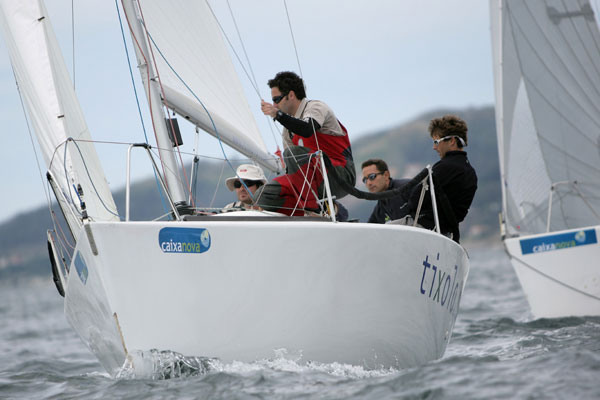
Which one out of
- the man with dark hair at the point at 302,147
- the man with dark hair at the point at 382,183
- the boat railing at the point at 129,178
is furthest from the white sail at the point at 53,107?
the man with dark hair at the point at 382,183

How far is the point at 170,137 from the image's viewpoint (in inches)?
203

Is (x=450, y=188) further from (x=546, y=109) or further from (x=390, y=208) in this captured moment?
(x=546, y=109)

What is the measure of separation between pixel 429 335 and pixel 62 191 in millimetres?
2350

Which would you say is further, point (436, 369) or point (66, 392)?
point (66, 392)

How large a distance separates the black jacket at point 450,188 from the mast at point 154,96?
1.53 m

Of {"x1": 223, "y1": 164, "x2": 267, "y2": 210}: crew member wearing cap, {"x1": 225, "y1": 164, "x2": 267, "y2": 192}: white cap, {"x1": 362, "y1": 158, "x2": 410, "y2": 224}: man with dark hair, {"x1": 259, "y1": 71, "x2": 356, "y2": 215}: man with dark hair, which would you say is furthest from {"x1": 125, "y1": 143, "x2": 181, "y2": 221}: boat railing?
{"x1": 362, "y1": 158, "x2": 410, "y2": 224}: man with dark hair

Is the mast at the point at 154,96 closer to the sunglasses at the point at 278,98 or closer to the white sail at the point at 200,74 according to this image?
the white sail at the point at 200,74

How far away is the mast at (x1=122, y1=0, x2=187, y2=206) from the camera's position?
469cm

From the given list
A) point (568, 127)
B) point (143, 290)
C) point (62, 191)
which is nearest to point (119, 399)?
point (143, 290)

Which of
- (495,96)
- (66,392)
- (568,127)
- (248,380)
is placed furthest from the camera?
(495,96)

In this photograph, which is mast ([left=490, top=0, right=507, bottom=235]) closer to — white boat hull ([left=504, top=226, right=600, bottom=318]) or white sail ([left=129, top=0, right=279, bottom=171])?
white boat hull ([left=504, top=226, right=600, bottom=318])

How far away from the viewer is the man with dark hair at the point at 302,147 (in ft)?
14.4

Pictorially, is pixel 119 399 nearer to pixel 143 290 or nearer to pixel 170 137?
pixel 143 290

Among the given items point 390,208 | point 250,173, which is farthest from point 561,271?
point 250,173
